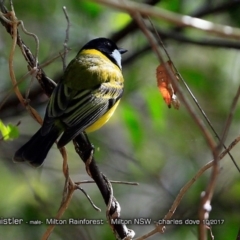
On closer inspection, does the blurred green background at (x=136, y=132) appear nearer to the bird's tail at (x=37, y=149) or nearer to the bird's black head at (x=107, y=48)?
the bird's black head at (x=107, y=48)

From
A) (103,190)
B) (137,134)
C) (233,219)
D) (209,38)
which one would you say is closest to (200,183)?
(233,219)

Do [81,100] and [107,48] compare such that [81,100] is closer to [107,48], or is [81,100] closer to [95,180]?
[107,48]

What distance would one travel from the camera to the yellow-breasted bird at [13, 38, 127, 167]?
2.50m

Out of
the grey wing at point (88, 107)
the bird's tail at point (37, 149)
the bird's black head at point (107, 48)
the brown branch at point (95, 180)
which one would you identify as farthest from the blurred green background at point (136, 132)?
the brown branch at point (95, 180)

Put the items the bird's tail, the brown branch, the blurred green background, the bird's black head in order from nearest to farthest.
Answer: the brown branch → the bird's tail → the bird's black head → the blurred green background

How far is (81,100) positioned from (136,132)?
0.83m

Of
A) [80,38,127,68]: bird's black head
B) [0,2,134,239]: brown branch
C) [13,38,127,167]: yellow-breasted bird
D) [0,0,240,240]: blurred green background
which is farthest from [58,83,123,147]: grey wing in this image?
[0,0,240,240]: blurred green background

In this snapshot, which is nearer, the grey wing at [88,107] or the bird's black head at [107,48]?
the grey wing at [88,107]

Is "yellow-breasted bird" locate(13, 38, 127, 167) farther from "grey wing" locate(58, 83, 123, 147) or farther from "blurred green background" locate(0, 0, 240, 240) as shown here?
"blurred green background" locate(0, 0, 240, 240)

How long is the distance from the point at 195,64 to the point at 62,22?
1190 mm

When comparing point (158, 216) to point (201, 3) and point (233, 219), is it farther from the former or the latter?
point (201, 3)

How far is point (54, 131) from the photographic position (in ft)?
8.66

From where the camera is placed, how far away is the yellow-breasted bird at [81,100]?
2.50 metres

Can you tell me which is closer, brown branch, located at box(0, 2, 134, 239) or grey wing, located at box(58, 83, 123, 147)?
brown branch, located at box(0, 2, 134, 239)
